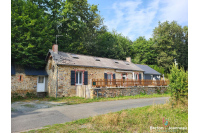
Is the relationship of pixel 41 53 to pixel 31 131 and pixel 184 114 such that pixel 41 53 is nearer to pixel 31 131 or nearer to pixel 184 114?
pixel 31 131

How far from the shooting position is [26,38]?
53.0 feet

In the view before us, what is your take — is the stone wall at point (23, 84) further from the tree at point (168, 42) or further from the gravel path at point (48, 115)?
A: the tree at point (168, 42)

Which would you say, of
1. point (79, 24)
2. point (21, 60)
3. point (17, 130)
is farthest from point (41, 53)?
point (17, 130)

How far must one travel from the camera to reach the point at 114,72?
59.9 feet

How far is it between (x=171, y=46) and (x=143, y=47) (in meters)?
6.92

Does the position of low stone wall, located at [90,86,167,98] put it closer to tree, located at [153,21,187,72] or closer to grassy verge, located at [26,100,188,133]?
grassy verge, located at [26,100,188,133]

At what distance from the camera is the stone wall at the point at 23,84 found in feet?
48.4

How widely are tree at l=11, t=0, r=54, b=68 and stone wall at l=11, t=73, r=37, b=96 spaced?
1675 mm

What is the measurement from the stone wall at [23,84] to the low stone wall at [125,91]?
7897 mm

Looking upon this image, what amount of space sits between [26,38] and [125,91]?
12723 millimetres

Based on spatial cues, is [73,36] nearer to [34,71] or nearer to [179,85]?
[34,71]

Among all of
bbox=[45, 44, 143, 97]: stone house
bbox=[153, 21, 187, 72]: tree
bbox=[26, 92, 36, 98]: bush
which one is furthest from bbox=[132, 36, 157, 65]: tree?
bbox=[26, 92, 36, 98]: bush

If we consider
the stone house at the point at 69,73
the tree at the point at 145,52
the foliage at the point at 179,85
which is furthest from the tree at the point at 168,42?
the foliage at the point at 179,85

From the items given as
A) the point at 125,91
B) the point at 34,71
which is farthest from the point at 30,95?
the point at 125,91
